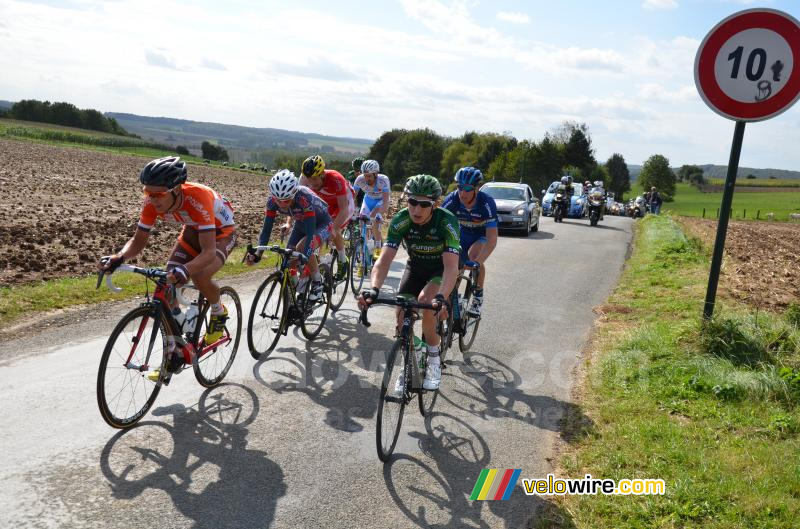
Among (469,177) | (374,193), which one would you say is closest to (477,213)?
(469,177)

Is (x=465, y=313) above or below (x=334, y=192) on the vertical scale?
below

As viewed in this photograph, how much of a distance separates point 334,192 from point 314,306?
206 centimetres

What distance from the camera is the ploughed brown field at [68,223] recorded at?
11.4 meters

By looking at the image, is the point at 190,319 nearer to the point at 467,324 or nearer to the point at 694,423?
the point at 467,324

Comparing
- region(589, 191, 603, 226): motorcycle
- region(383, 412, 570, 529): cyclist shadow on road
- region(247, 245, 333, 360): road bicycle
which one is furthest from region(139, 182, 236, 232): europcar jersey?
region(589, 191, 603, 226): motorcycle

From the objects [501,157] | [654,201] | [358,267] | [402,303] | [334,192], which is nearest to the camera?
[402,303]

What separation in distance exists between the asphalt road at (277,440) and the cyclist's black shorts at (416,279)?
1132mm

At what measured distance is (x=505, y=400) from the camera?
6.47m

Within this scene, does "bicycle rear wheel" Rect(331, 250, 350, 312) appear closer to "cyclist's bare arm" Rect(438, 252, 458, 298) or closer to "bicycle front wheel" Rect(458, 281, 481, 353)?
"bicycle front wheel" Rect(458, 281, 481, 353)

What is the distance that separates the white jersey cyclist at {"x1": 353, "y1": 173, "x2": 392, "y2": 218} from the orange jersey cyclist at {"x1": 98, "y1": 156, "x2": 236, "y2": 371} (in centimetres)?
623

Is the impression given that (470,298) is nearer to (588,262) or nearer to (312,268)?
(312,268)

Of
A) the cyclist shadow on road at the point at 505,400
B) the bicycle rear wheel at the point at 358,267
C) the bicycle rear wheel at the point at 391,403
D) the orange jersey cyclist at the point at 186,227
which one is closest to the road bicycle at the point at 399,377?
the bicycle rear wheel at the point at 391,403

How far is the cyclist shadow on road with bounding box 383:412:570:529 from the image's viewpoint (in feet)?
14.0

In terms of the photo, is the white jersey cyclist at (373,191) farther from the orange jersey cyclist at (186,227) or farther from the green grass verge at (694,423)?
the orange jersey cyclist at (186,227)
